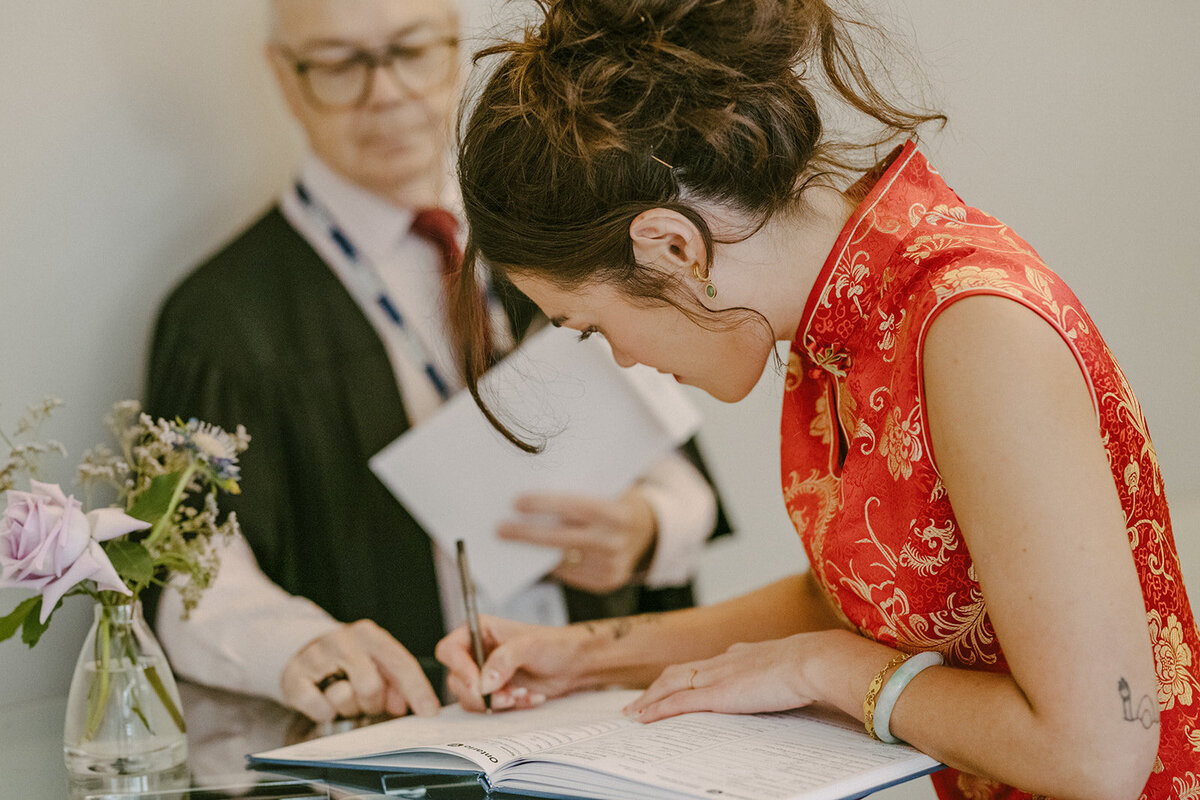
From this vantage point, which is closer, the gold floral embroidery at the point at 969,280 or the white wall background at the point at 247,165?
the gold floral embroidery at the point at 969,280

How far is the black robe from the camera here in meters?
1.75

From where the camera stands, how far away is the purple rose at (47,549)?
1004 millimetres

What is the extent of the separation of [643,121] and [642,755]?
52cm

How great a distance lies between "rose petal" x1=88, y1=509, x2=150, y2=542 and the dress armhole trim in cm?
75

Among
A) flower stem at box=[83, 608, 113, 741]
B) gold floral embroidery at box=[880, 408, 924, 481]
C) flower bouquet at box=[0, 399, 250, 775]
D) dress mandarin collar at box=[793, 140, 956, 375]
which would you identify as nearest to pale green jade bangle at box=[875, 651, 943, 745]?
gold floral embroidery at box=[880, 408, 924, 481]

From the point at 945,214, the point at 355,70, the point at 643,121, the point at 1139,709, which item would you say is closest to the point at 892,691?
the point at 1139,709

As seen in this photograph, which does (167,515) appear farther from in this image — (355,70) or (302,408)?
(355,70)

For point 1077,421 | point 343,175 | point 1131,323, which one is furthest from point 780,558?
point 1077,421

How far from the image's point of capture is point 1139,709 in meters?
0.77

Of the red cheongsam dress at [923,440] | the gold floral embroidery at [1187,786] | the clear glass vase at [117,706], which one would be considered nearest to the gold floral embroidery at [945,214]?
the red cheongsam dress at [923,440]

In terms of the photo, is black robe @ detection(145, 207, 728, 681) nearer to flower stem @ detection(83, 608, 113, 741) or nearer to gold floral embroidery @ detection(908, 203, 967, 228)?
flower stem @ detection(83, 608, 113, 741)

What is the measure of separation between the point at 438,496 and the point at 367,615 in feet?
0.78

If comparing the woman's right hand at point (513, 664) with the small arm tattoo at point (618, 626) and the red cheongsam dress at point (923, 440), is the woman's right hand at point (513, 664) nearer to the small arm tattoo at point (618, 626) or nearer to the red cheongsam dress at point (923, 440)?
the small arm tattoo at point (618, 626)

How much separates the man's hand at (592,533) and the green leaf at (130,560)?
31.1 inches
